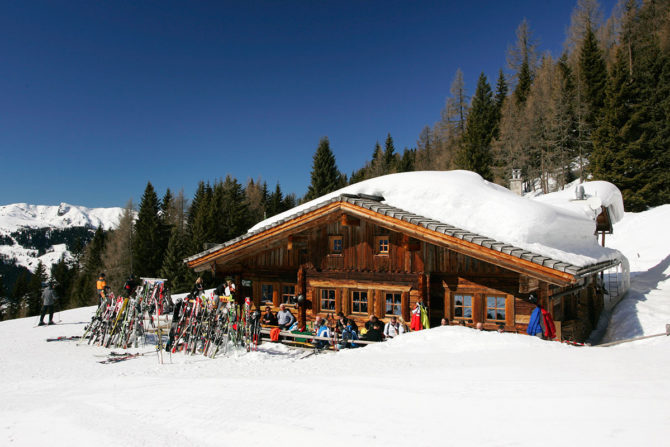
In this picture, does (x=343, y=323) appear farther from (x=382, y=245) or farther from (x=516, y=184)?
(x=516, y=184)

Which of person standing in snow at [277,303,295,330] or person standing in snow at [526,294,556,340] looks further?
person standing in snow at [277,303,295,330]

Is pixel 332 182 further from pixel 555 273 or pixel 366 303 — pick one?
pixel 555 273

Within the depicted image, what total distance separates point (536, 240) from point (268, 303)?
33.7 ft

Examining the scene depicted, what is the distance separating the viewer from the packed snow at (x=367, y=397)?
4.66 metres

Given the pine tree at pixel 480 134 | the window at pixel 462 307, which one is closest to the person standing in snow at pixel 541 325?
the window at pixel 462 307

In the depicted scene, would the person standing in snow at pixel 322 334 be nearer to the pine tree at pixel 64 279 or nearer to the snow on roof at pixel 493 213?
the snow on roof at pixel 493 213

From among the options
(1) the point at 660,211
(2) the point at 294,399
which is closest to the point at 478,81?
(1) the point at 660,211

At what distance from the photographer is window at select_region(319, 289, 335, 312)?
14.5 metres

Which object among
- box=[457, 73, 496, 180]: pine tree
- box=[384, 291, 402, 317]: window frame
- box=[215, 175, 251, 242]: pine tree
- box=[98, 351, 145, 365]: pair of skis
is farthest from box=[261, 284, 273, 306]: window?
box=[457, 73, 496, 180]: pine tree

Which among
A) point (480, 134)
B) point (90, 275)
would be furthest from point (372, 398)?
point (90, 275)

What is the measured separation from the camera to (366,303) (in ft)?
45.8

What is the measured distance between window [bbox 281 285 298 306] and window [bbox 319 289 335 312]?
4.57ft

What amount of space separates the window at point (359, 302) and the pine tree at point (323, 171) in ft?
146

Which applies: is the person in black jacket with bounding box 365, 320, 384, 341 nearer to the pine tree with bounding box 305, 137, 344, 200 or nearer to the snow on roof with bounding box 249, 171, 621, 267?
the snow on roof with bounding box 249, 171, 621, 267
